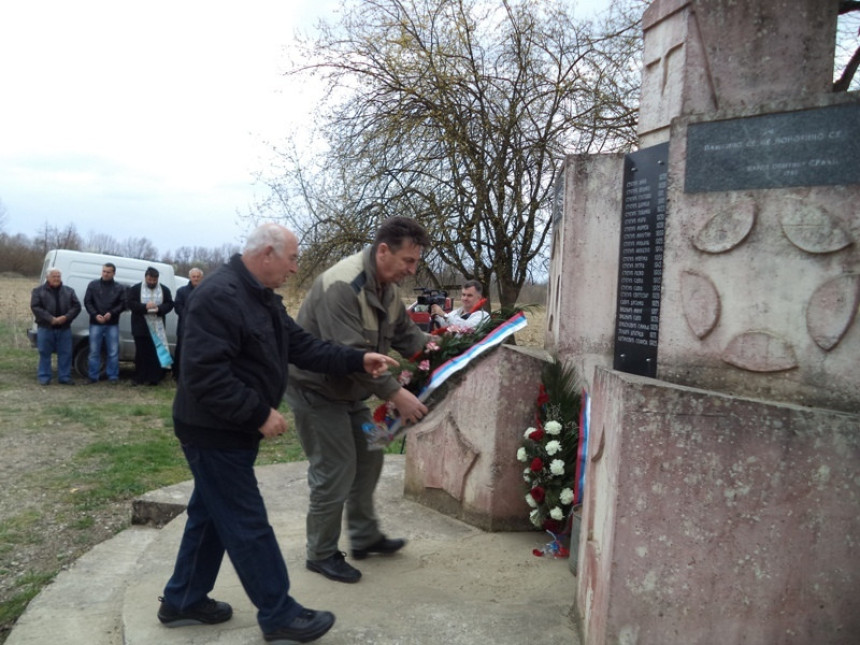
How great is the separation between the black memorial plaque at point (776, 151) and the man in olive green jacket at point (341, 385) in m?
1.34

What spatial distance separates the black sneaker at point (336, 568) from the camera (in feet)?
11.7

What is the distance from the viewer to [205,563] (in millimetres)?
3064

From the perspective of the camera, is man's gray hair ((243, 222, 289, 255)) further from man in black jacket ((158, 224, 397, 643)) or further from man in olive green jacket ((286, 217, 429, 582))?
man in olive green jacket ((286, 217, 429, 582))

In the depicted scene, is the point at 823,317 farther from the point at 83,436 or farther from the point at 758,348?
the point at 83,436

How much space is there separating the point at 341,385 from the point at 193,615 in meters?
1.16

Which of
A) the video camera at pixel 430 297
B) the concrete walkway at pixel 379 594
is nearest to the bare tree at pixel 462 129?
the video camera at pixel 430 297

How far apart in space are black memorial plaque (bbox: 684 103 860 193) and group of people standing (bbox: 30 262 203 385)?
30.1ft

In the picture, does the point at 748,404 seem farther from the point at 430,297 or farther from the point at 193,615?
the point at 430,297

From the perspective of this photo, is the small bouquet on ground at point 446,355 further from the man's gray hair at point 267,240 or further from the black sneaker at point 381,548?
the man's gray hair at point 267,240

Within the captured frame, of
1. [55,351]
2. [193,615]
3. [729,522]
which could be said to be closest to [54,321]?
[55,351]

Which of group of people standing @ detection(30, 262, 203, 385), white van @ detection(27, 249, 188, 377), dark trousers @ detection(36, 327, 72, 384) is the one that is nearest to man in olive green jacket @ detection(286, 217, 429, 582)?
group of people standing @ detection(30, 262, 203, 385)

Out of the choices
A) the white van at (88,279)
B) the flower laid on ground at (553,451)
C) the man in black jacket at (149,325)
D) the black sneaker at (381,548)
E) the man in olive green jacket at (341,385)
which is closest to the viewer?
the man in olive green jacket at (341,385)

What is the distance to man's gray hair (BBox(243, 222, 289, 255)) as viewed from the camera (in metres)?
2.94

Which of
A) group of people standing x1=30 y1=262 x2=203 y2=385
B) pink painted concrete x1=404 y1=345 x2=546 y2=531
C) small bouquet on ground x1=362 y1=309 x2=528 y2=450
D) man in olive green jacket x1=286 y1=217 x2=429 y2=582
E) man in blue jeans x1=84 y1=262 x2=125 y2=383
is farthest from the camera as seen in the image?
man in blue jeans x1=84 y1=262 x2=125 y2=383
